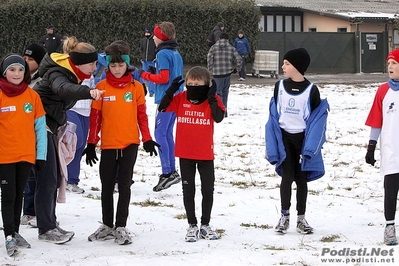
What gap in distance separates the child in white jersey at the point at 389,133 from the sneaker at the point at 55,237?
9.01 ft

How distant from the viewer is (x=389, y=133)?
6.97 metres

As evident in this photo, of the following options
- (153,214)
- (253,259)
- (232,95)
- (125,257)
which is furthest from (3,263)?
(232,95)

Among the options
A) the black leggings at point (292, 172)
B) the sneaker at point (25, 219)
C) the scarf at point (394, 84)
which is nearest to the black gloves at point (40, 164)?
the sneaker at point (25, 219)

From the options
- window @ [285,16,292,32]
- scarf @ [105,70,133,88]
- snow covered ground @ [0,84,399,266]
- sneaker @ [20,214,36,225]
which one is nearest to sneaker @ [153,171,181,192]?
snow covered ground @ [0,84,399,266]

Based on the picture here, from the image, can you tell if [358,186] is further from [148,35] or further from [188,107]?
[148,35]

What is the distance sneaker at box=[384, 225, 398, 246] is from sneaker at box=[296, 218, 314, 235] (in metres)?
0.77

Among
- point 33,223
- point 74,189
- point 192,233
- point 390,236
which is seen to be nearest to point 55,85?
point 33,223

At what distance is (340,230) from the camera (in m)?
7.52

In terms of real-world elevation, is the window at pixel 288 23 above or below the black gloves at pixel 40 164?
above

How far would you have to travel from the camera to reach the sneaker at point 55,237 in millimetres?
6859

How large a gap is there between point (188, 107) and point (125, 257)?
1626 millimetres

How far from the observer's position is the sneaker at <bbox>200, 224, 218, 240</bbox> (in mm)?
7078

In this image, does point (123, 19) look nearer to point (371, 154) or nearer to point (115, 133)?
point (115, 133)

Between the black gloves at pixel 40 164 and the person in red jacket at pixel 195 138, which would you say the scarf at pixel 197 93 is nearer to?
the person in red jacket at pixel 195 138
